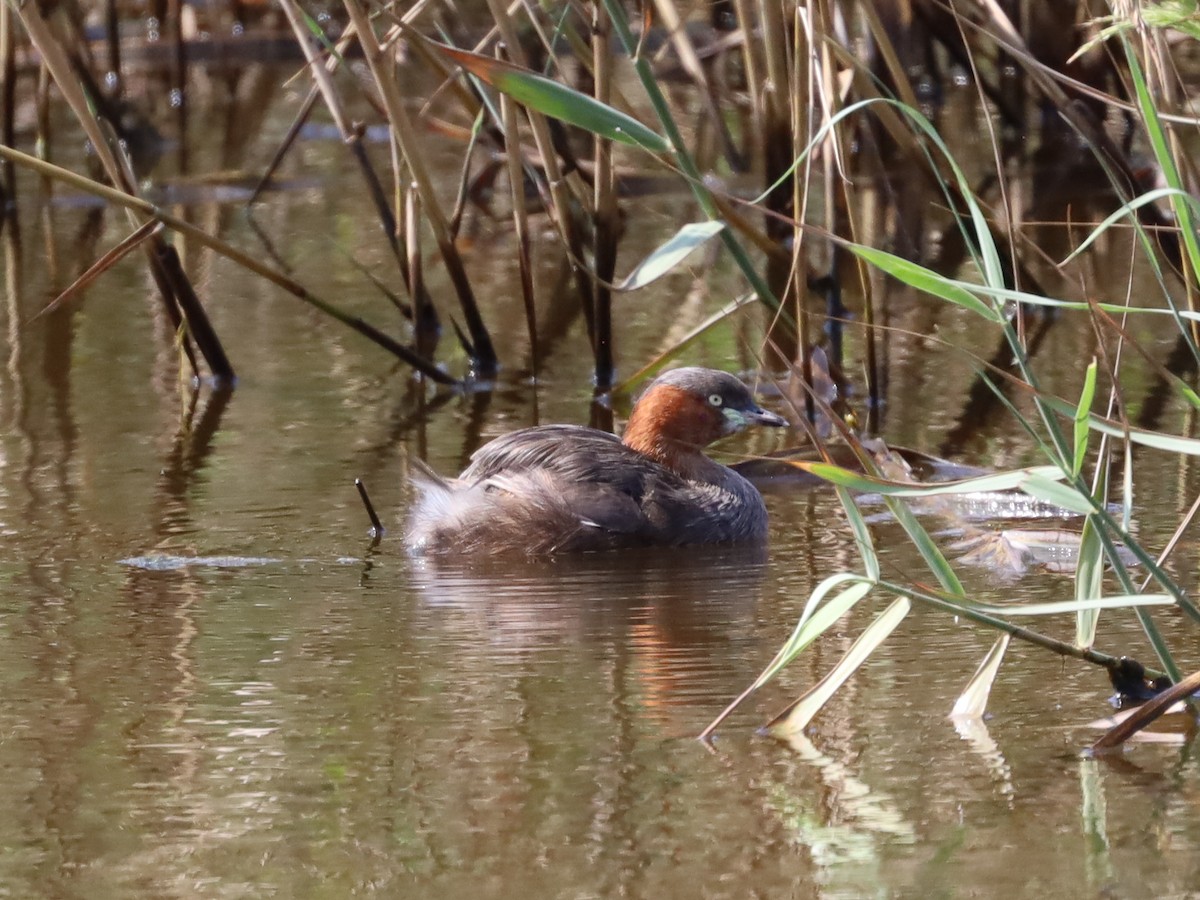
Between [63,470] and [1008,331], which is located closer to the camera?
[1008,331]

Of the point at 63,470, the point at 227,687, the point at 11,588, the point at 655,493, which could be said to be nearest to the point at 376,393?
the point at 63,470

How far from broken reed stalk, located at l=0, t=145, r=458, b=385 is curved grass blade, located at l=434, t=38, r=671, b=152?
5.81 ft

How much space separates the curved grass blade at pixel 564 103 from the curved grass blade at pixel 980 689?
107cm

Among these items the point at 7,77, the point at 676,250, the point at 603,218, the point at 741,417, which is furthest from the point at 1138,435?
the point at 7,77

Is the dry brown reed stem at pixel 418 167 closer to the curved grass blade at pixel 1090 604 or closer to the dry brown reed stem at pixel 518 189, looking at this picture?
the dry brown reed stem at pixel 518 189

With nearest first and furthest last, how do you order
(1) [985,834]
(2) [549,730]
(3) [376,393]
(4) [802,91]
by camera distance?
1. (1) [985,834]
2. (2) [549,730]
3. (4) [802,91]
4. (3) [376,393]

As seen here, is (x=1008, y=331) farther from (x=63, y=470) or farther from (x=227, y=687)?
(x=63, y=470)

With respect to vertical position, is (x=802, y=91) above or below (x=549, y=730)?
above

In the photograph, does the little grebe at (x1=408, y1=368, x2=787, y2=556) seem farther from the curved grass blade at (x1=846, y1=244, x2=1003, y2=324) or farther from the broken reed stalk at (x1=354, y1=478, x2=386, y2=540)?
the curved grass blade at (x1=846, y1=244, x2=1003, y2=324)

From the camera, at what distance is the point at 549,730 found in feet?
12.2

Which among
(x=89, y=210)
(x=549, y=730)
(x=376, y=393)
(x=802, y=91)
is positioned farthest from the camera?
(x=89, y=210)

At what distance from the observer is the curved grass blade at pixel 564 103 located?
3711mm

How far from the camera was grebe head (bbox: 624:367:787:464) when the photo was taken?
5934 millimetres

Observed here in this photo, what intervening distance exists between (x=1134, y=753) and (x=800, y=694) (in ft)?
2.17
